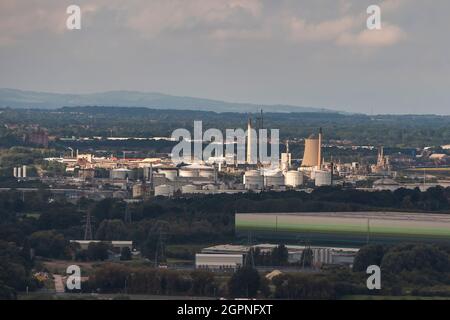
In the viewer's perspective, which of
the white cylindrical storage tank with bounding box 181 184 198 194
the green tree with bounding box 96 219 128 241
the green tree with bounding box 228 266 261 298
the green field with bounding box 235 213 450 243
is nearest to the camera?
the green tree with bounding box 228 266 261 298

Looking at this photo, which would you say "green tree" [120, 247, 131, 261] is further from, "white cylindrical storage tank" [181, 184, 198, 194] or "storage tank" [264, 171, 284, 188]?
"storage tank" [264, 171, 284, 188]

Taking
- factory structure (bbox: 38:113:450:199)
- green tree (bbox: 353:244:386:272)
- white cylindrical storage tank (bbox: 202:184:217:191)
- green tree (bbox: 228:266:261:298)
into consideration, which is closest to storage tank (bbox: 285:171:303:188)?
factory structure (bbox: 38:113:450:199)

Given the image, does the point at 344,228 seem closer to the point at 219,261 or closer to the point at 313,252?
the point at 313,252

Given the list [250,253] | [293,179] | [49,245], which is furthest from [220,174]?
[250,253]

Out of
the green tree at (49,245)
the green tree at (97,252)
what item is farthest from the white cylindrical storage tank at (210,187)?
the green tree at (97,252)

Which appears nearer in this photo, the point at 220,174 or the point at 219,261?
the point at 219,261
